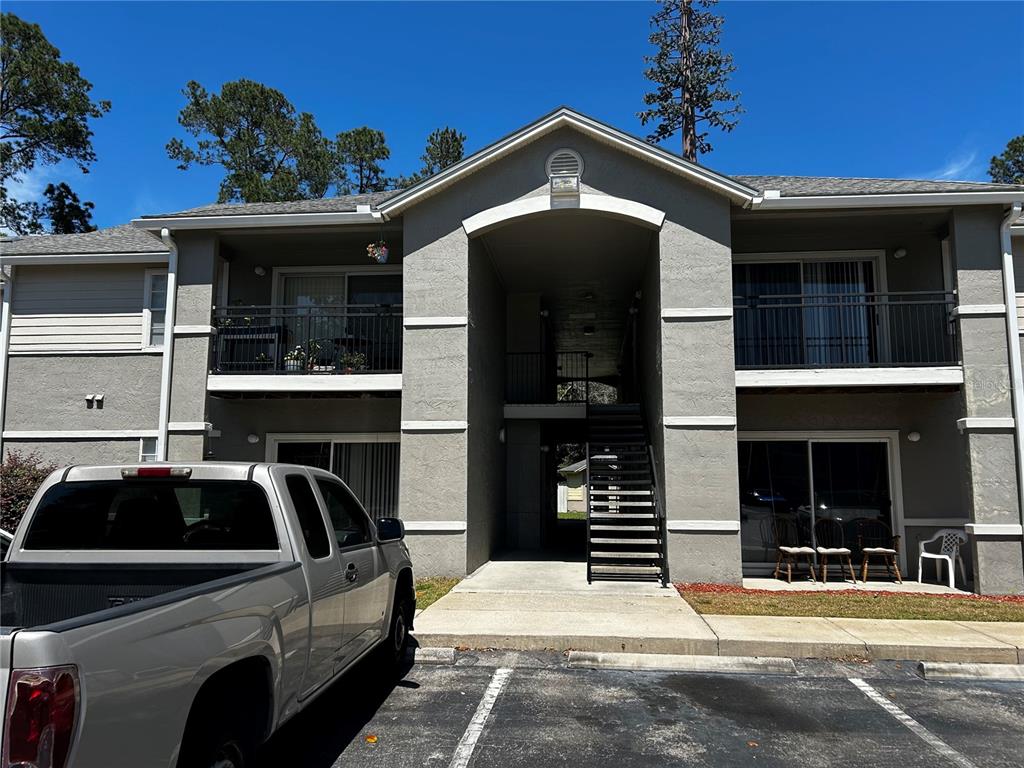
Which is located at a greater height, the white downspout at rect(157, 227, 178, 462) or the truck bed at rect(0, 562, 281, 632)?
the white downspout at rect(157, 227, 178, 462)

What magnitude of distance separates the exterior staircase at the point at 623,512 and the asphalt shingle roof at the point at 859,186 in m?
5.07

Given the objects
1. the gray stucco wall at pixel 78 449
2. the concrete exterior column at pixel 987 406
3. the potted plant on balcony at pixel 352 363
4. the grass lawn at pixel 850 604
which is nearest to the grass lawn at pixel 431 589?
the grass lawn at pixel 850 604

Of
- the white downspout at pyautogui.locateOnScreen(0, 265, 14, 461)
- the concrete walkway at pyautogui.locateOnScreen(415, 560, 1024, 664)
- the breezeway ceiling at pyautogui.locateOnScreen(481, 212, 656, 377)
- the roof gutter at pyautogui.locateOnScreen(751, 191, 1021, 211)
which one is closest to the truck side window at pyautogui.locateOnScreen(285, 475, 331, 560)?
the concrete walkway at pyautogui.locateOnScreen(415, 560, 1024, 664)

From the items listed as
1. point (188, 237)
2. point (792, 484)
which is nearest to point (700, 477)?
point (792, 484)

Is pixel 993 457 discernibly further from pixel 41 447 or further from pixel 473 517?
pixel 41 447

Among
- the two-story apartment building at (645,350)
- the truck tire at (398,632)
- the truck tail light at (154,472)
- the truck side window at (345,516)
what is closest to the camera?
the truck tail light at (154,472)

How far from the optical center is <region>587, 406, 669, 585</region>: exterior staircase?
1102cm

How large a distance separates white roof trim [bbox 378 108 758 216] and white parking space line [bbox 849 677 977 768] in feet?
23.9

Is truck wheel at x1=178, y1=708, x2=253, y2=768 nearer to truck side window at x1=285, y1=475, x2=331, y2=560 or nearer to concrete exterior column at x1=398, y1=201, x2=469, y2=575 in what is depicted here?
truck side window at x1=285, y1=475, x2=331, y2=560

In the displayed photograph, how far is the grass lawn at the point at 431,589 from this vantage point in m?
9.00

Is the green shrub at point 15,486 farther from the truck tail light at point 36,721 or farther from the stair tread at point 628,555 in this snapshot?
the truck tail light at point 36,721

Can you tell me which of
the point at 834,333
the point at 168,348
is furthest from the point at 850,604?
the point at 168,348

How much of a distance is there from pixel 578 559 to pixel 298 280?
25.2ft

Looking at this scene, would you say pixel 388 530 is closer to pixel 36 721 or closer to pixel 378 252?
pixel 36 721
